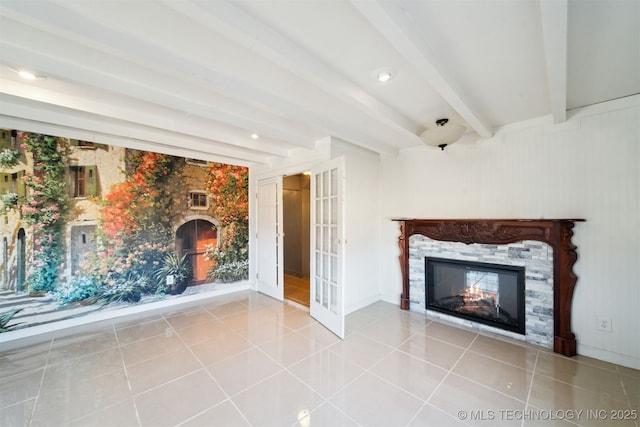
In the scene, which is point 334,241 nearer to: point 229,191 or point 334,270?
point 334,270

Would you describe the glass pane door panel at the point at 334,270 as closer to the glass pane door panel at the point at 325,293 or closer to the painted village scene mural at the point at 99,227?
the glass pane door panel at the point at 325,293

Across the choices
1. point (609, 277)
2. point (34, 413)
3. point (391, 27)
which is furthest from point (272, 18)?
point (609, 277)

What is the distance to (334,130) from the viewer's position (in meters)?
2.87

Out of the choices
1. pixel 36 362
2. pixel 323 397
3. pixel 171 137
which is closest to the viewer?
pixel 323 397

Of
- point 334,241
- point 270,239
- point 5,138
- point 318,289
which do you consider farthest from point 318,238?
point 5,138

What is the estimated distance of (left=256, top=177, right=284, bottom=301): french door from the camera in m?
4.09

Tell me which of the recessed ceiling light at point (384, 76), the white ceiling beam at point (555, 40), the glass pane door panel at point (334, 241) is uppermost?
the recessed ceiling light at point (384, 76)

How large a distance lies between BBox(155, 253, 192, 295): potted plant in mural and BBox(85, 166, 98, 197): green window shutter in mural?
1.24m

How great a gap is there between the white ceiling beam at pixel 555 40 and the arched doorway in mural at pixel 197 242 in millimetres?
4350

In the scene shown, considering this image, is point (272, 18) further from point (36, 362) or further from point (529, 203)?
point (36, 362)

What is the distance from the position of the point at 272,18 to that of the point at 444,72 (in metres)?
1.23

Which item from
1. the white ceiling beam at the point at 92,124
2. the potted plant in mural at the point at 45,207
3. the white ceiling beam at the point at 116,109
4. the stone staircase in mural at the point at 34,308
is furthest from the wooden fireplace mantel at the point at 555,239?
the stone staircase in mural at the point at 34,308

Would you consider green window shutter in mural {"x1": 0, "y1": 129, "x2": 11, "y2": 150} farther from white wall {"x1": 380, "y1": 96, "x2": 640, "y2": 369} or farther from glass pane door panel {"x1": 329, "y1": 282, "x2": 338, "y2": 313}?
white wall {"x1": 380, "y1": 96, "x2": 640, "y2": 369}

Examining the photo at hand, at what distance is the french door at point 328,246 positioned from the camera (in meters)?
2.86
